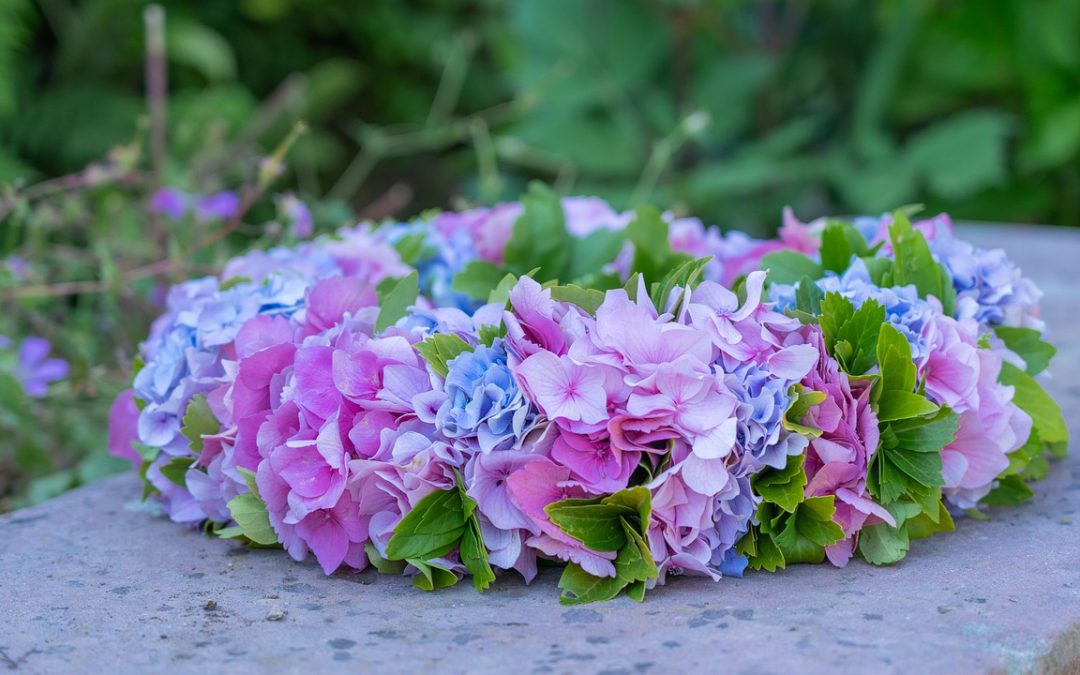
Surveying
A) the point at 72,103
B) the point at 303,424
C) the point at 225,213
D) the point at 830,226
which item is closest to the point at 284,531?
the point at 303,424

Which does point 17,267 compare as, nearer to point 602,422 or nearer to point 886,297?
point 602,422

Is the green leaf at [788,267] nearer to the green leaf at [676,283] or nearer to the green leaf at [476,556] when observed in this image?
the green leaf at [676,283]

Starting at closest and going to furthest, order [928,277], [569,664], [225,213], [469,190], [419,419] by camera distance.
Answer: [569,664]
[419,419]
[928,277]
[225,213]
[469,190]

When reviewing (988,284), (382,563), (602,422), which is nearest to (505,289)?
(602,422)

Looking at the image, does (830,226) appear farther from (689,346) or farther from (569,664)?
(569,664)

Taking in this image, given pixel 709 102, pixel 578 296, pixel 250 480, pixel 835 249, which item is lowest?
pixel 250 480

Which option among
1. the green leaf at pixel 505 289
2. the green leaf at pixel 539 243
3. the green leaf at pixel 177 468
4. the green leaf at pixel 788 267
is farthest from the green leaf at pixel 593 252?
the green leaf at pixel 177 468
